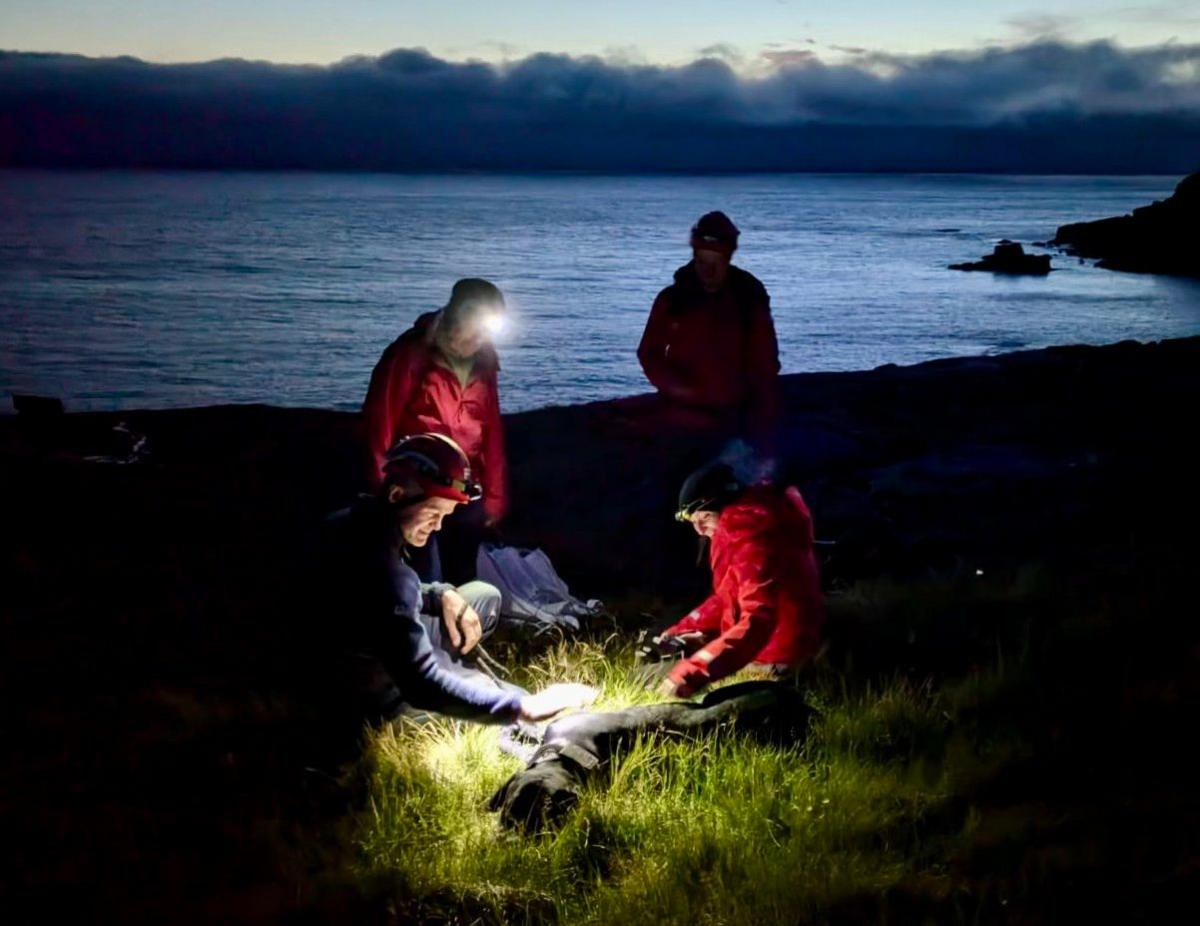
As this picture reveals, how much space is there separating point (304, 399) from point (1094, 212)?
119m

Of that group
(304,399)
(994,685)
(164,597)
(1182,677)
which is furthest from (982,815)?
(304,399)

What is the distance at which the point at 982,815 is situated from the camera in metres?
4.42

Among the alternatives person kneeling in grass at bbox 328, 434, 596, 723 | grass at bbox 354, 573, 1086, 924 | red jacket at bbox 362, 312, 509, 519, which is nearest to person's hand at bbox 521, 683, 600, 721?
person kneeling in grass at bbox 328, 434, 596, 723

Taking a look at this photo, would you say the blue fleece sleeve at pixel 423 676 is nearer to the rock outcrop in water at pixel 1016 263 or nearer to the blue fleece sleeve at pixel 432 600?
the blue fleece sleeve at pixel 432 600

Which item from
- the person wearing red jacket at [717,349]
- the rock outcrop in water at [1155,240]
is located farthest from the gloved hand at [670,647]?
the rock outcrop in water at [1155,240]

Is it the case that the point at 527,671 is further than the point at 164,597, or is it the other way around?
the point at 164,597

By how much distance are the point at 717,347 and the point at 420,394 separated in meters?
1.76

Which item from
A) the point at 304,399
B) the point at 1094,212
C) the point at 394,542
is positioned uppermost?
the point at 1094,212

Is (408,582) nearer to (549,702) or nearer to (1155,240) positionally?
(549,702)

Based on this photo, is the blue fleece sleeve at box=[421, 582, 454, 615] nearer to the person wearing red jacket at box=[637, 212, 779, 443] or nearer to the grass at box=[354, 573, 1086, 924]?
the grass at box=[354, 573, 1086, 924]

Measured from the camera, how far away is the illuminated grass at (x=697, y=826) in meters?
3.92

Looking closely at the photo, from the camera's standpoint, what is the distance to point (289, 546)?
9664mm

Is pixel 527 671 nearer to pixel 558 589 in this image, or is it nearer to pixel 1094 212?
pixel 558 589

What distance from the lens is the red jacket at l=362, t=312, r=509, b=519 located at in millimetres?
6176
